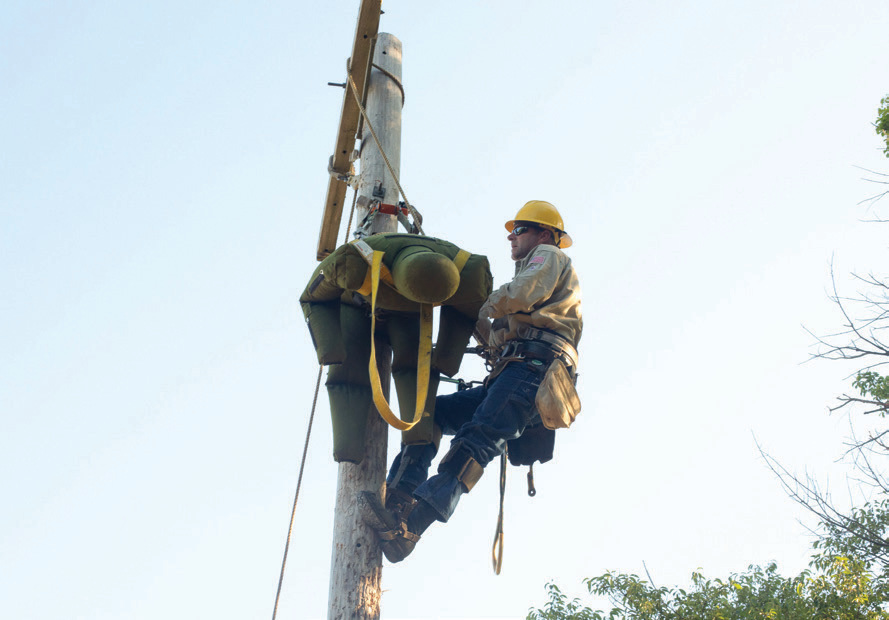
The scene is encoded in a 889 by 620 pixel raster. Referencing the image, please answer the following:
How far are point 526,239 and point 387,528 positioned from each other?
1841 mm

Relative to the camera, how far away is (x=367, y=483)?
11.3ft

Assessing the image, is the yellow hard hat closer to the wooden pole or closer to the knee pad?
the wooden pole

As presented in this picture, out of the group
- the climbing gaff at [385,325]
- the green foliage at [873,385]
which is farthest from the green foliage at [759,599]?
the climbing gaff at [385,325]

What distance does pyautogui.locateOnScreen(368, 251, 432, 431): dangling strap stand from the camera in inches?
124

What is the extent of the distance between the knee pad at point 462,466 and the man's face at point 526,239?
1.33 meters

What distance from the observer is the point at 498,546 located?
3885 millimetres

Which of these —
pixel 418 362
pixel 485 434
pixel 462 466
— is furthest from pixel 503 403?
pixel 418 362

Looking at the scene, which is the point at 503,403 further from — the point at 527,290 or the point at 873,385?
the point at 873,385

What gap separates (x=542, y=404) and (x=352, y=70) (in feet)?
6.97

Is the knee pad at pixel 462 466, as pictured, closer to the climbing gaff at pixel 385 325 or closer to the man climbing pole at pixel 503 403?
the man climbing pole at pixel 503 403

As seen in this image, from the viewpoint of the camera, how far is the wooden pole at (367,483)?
3182mm

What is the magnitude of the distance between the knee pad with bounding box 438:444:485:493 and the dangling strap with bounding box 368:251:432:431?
0.77 feet

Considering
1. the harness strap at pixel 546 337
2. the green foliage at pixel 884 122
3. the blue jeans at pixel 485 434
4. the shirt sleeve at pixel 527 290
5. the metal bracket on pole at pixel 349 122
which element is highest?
the green foliage at pixel 884 122

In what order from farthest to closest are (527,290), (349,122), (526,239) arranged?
(349,122), (526,239), (527,290)
